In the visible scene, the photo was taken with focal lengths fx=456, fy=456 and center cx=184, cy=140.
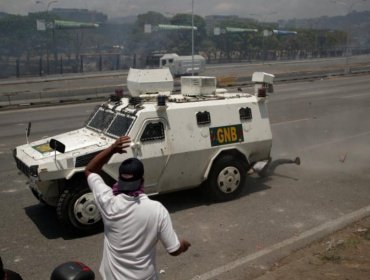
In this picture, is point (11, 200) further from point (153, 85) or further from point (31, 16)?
point (31, 16)

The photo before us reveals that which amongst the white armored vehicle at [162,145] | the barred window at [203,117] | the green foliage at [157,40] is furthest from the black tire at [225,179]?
the green foliage at [157,40]

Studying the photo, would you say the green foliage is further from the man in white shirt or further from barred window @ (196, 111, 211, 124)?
the man in white shirt

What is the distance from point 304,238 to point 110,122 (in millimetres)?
4041

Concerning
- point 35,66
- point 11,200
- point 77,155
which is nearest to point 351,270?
point 77,155

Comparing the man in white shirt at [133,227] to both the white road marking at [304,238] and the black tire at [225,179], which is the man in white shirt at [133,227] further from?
the black tire at [225,179]

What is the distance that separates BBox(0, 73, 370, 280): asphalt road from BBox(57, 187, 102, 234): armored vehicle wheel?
235mm

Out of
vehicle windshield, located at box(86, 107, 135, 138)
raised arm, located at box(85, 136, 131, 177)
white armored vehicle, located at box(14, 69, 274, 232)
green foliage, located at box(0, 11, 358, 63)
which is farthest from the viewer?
green foliage, located at box(0, 11, 358, 63)

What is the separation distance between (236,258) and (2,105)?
69.5ft

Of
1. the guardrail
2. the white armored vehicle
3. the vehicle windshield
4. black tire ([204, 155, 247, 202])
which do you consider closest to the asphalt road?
black tire ([204, 155, 247, 202])

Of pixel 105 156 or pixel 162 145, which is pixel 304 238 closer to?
pixel 162 145

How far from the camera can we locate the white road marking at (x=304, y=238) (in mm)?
6258

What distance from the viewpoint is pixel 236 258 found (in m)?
6.64

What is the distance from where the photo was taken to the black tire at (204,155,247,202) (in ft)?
28.9

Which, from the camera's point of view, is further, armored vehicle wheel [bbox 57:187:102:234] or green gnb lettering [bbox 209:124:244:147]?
green gnb lettering [bbox 209:124:244:147]
